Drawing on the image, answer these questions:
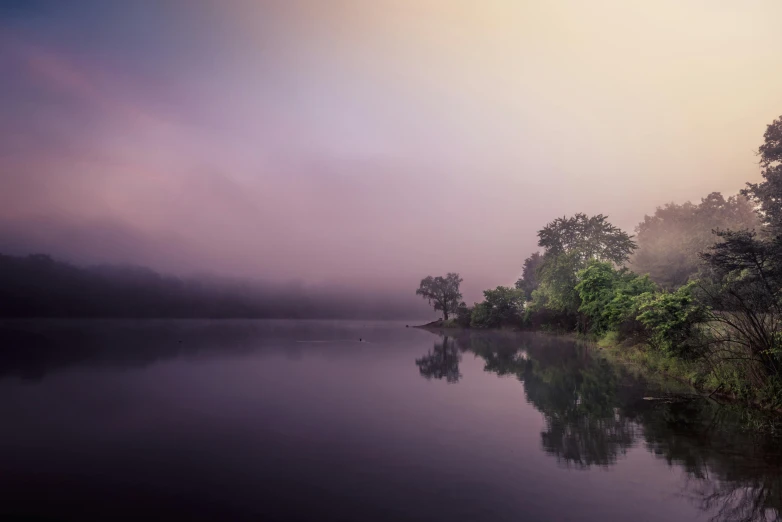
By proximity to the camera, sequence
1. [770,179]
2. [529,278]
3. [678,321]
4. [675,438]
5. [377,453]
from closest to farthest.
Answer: [377,453] → [675,438] → [678,321] → [770,179] → [529,278]

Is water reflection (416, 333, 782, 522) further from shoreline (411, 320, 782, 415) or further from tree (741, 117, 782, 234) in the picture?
tree (741, 117, 782, 234)

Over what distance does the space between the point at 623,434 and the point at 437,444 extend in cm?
509

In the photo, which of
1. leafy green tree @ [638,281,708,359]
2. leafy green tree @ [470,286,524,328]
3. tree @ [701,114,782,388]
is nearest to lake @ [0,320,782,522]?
tree @ [701,114,782,388]

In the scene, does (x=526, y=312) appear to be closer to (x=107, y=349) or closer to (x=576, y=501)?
(x=107, y=349)

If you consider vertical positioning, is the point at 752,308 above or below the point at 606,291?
below

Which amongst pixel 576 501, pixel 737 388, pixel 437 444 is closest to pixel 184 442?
pixel 437 444

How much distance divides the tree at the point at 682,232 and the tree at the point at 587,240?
4277 mm

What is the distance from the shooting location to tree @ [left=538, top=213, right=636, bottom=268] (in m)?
59.4

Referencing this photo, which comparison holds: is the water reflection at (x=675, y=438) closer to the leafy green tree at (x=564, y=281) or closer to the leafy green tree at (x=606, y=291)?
the leafy green tree at (x=606, y=291)

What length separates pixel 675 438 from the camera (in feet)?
33.8

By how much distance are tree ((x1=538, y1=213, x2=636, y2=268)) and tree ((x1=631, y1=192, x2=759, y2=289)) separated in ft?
14.0

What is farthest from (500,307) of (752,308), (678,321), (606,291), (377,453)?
(377,453)

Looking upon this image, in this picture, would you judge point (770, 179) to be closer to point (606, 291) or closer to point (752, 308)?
point (606, 291)

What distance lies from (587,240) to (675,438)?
188ft
